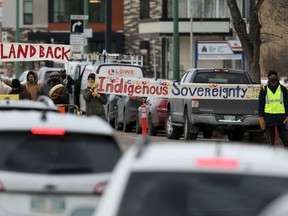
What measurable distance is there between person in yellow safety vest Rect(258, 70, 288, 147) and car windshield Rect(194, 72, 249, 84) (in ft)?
20.8

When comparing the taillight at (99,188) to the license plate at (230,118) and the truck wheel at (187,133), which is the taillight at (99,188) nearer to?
the license plate at (230,118)

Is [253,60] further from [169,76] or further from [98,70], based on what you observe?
[169,76]

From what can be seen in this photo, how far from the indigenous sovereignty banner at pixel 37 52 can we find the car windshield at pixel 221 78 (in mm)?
4120

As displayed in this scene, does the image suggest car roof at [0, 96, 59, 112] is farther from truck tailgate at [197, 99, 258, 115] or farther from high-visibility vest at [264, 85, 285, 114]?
truck tailgate at [197, 99, 258, 115]

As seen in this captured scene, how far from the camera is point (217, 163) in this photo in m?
6.45

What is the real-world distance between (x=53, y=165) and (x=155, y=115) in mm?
21401

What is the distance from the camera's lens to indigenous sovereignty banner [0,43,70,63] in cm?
2945

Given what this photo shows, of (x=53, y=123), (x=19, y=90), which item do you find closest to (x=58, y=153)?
(x=53, y=123)

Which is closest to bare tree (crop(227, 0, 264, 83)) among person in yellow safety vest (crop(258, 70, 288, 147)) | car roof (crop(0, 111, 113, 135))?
person in yellow safety vest (crop(258, 70, 288, 147))

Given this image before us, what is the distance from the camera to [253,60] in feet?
105

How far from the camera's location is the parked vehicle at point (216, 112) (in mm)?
26453

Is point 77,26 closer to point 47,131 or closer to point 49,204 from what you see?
point 47,131

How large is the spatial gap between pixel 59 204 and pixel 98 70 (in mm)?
26839

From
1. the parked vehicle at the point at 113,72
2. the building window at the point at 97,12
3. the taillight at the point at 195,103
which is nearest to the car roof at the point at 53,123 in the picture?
the taillight at the point at 195,103
